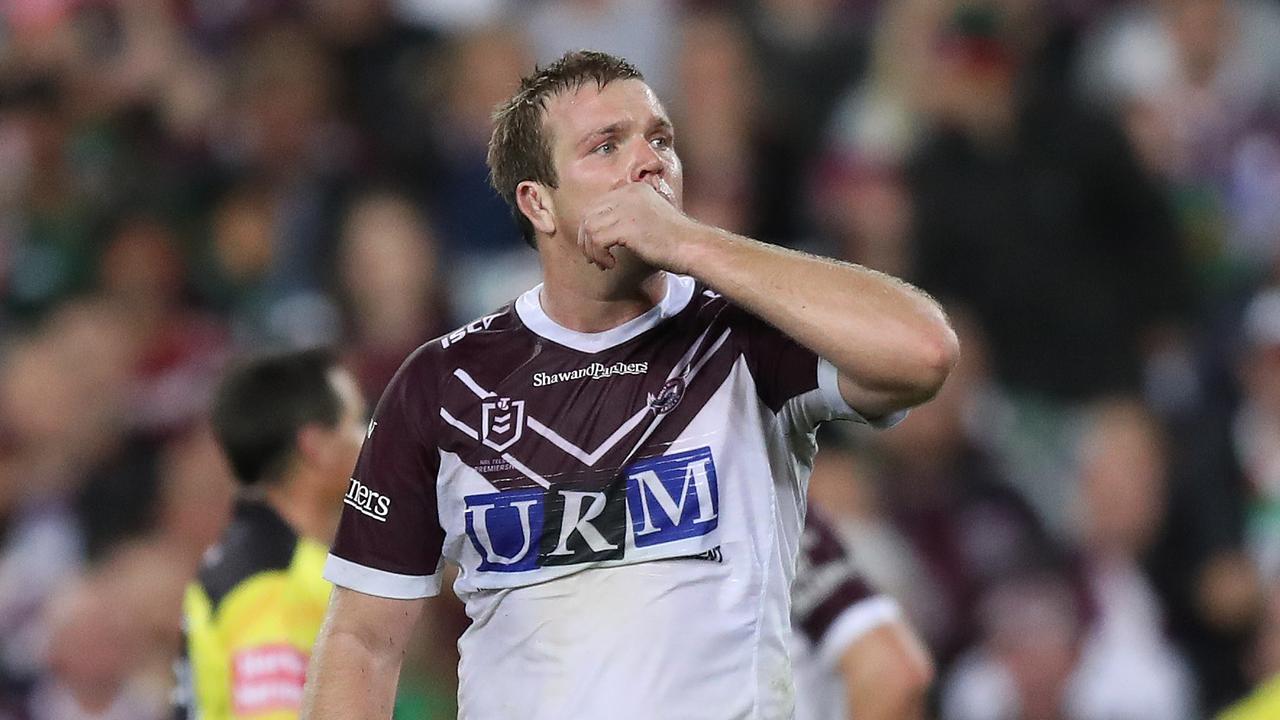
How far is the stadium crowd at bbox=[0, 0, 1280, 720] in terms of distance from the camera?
27.8ft

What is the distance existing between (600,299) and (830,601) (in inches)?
57.8

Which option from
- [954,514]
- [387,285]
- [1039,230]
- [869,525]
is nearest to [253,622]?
[869,525]

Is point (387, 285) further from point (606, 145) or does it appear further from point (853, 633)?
point (606, 145)

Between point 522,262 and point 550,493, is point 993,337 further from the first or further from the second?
point 550,493

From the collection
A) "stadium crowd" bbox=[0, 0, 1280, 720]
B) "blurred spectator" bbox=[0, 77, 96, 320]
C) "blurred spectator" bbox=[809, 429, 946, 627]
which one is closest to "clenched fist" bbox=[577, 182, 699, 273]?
"blurred spectator" bbox=[809, 429, 946, 627]

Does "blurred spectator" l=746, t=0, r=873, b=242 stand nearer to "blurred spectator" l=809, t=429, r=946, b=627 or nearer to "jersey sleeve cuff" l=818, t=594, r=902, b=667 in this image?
"blurred spectator" l=809, t=429, r=946, b=627

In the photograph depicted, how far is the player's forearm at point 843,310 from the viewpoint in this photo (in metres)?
3.74

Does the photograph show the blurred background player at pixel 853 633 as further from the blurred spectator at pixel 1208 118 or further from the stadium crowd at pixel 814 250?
the blurred spectator at pixel 1208 118

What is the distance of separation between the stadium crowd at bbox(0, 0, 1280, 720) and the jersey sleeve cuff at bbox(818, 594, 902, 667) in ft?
7.53

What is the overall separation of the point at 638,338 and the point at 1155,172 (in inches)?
259

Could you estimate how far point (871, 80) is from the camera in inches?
416

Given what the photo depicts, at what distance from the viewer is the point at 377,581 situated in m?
4.23

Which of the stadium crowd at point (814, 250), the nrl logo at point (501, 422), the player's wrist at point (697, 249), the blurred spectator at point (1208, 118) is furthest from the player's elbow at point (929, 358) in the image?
the blurred spectator at point (1208, 118)

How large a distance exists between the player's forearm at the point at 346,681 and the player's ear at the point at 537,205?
985 mm
